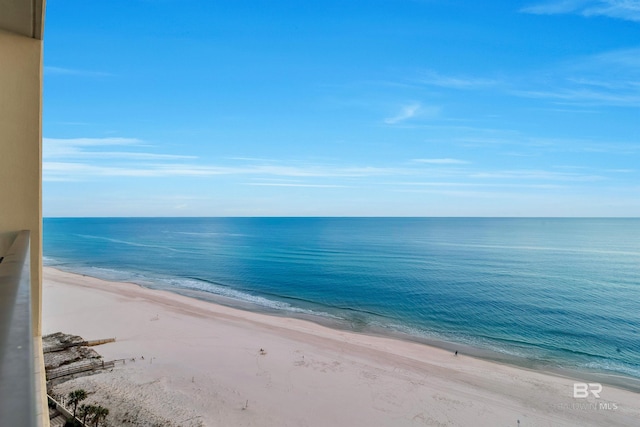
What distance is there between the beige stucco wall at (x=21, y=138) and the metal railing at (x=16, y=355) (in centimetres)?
222

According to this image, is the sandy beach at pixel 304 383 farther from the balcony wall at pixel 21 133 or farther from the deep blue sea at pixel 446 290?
the balcony wall at pixel 21 133

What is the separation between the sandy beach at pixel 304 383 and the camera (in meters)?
14.2

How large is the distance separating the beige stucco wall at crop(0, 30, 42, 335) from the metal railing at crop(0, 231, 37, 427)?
222 cm

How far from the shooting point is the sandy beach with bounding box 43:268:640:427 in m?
14.2

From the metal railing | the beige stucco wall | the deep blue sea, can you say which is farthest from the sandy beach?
the metal railing

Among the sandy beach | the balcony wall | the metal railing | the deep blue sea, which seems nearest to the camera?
the metal railing

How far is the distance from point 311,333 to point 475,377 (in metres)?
8.99

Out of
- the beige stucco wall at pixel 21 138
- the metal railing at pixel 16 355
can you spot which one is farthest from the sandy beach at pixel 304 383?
the metal railing at pixel 16 355

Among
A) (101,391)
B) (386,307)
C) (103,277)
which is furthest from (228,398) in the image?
(103,277)

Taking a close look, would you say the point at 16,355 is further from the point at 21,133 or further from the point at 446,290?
the point at 446,290

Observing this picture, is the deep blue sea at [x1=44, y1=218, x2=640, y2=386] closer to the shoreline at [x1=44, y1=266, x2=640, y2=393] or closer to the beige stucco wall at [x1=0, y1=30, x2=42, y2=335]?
the shoreline at [x1=44, y1=266, x2=640, y2=393]

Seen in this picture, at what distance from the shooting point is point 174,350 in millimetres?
19688

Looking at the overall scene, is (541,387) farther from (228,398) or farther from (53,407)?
(53,407)

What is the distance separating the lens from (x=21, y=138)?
3242 millimetres
